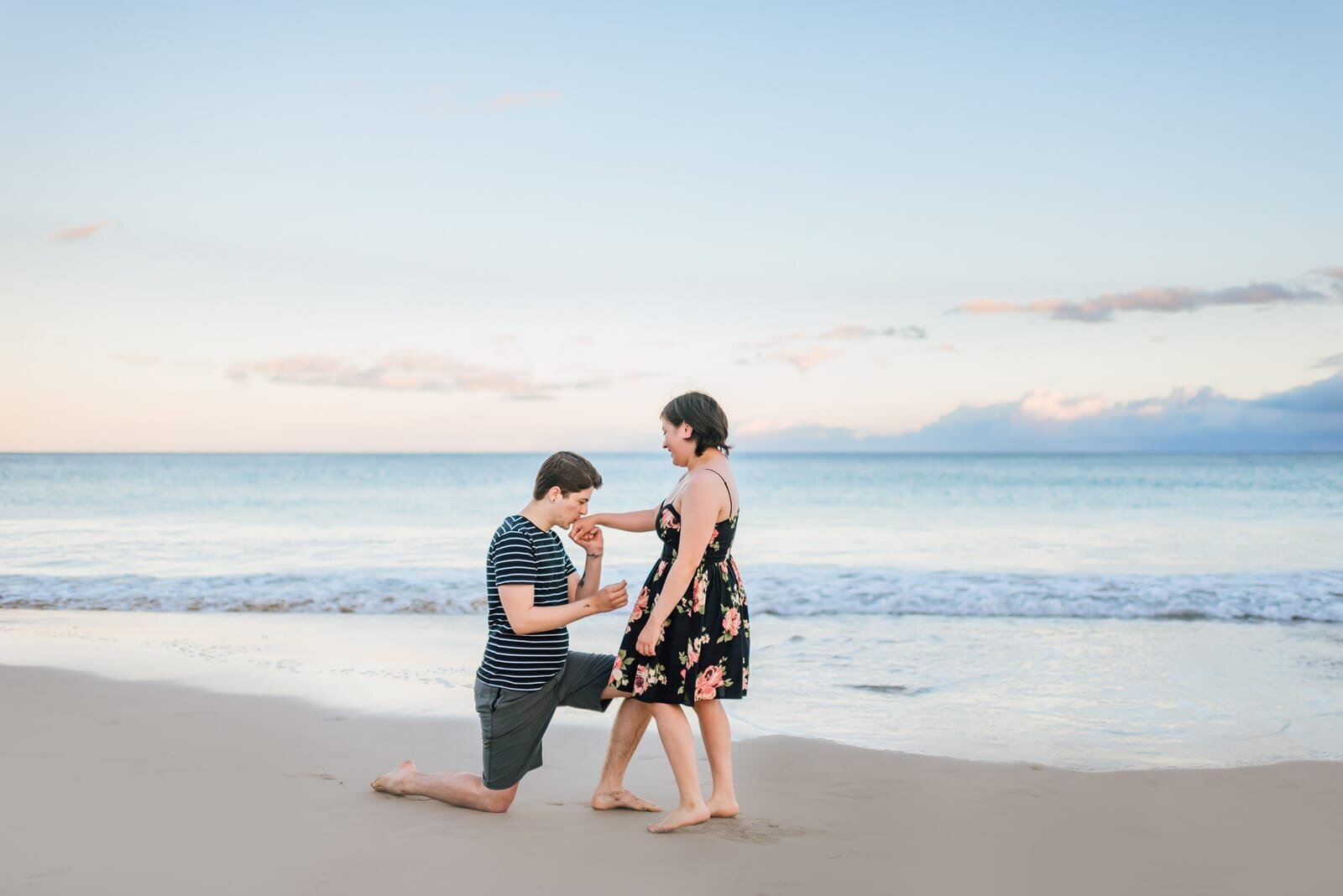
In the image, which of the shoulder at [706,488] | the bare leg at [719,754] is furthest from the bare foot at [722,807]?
the shoulder at [706,488]

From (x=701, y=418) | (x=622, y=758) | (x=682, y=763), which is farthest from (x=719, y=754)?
(x=701, y=418)

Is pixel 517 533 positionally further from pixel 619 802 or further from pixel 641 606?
pixel 619 802

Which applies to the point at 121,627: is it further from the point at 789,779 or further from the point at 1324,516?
the point at 1324,516

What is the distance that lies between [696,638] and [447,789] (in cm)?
128

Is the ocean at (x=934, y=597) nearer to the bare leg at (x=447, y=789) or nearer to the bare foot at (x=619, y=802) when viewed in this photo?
the bare foot at (x=619, y=802)

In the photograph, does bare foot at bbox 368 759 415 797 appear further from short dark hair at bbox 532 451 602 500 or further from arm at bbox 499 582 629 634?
short dark hair at bbox 532 451 602 500

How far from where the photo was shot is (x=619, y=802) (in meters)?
4.27

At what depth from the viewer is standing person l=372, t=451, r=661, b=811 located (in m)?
3.99

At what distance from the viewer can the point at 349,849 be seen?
3.73m

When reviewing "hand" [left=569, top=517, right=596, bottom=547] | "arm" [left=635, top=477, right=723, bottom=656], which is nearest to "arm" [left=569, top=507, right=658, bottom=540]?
"hand" [left=569, top=517, right=596, bottom=547]

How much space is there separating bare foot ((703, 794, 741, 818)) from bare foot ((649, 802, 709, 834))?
9cm

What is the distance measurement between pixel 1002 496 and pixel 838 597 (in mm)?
24555

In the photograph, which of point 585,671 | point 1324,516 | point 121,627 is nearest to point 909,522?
point 1324,516

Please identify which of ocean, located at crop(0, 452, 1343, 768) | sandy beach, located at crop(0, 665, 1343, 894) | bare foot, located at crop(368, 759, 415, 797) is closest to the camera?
sandy beach, located at crop(0, 665, 1343, 894)
